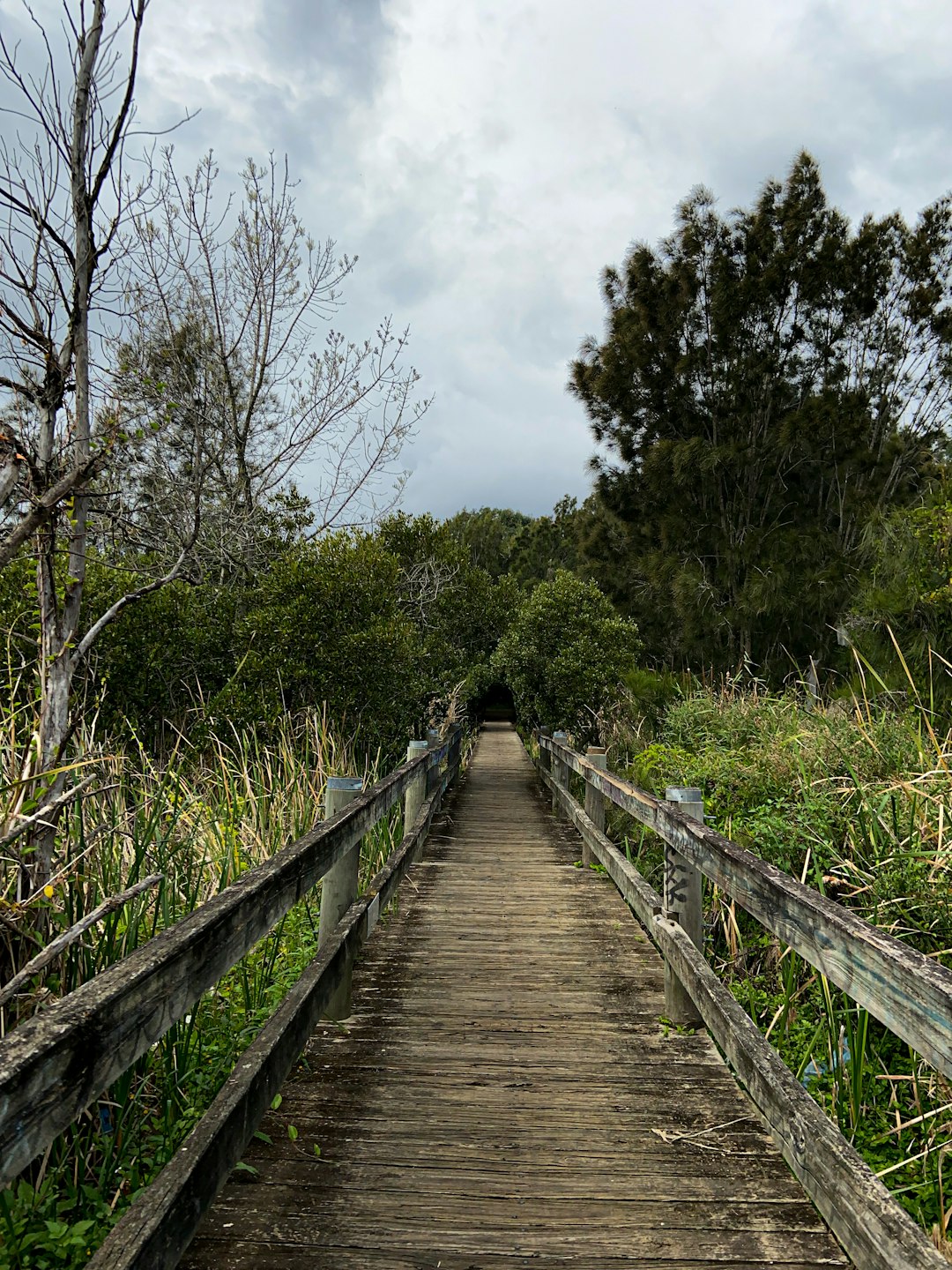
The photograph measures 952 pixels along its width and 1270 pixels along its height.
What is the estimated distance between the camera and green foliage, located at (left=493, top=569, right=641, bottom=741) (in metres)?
12.1

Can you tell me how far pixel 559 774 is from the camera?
397 inches

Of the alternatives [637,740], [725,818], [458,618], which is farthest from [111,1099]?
[458,618]

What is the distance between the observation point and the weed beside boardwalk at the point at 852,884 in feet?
9.43

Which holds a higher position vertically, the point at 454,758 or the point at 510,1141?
the point at 454,758

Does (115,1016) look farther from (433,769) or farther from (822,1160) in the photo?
(433,769)

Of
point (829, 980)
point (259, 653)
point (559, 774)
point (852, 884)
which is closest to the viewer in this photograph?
point (829, 980)

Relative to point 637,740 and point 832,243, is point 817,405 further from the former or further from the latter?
point 637,740

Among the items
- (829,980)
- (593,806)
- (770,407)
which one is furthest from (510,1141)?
(770,407)

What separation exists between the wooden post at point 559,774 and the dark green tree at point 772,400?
21.2 ft

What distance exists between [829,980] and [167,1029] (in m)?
1.62

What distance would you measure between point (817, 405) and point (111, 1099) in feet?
55.6

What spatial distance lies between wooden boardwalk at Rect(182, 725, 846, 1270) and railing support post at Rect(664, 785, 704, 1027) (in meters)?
0.12

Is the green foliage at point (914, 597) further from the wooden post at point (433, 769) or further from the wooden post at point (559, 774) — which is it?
the wooden post at point (433, 769)

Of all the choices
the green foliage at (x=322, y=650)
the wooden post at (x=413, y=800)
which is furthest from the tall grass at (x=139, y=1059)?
the green foliage at (x=322, y=650)
